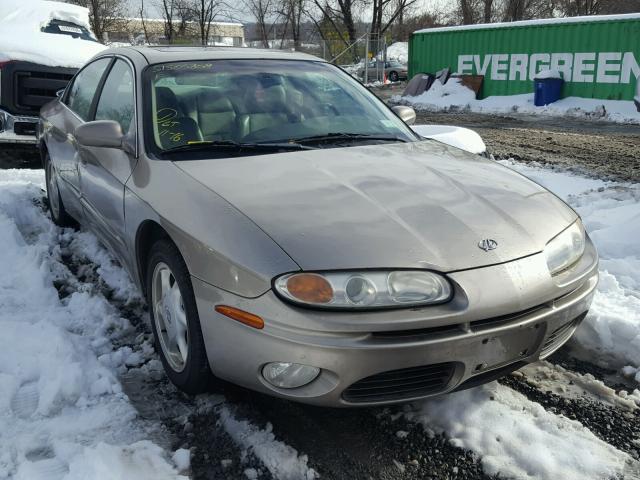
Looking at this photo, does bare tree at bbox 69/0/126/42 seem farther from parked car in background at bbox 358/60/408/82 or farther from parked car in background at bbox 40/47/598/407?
parked car in background at bbox 40/47/598/407

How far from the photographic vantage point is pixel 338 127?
354 centimetres

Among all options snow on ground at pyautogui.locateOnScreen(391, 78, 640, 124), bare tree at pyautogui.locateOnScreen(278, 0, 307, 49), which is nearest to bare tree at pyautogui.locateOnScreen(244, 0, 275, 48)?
bare tree at pyautogui.locateOnScreen(278, 0, 307, 49)

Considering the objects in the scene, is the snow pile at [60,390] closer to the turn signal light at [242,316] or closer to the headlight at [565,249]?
the turn signal light at [242,316]

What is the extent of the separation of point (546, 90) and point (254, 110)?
1450 cm

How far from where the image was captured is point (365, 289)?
2162 millimetres

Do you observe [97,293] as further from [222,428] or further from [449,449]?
[449,449]

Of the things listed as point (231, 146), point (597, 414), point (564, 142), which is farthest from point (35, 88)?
point (564, 142)

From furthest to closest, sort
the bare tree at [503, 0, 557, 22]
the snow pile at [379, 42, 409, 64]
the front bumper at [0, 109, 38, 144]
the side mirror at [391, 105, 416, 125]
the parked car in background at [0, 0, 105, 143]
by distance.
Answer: the bare tree at [503, 0, 557, 22] → the snow pile at [379, 42, 409, 64] → the parked car in background at [0, 0, 105, 143] → the front bumper at [0, 109, 38, 144] → the side mirror at [391, 105, 416, 125]

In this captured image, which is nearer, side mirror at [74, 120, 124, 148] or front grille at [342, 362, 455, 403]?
front grille at [342, 362, 455, 403]

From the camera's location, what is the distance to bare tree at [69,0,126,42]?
30781 millimetres

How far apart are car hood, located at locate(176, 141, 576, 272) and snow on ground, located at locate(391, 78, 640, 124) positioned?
1266 centimetres

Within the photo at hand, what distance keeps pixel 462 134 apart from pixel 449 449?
145 inches

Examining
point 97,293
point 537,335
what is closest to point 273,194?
point 537,335

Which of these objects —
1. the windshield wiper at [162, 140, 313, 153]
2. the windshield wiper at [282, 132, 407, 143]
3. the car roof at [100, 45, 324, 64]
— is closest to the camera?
the windshield wiper at [162, 140, 313, 153]
